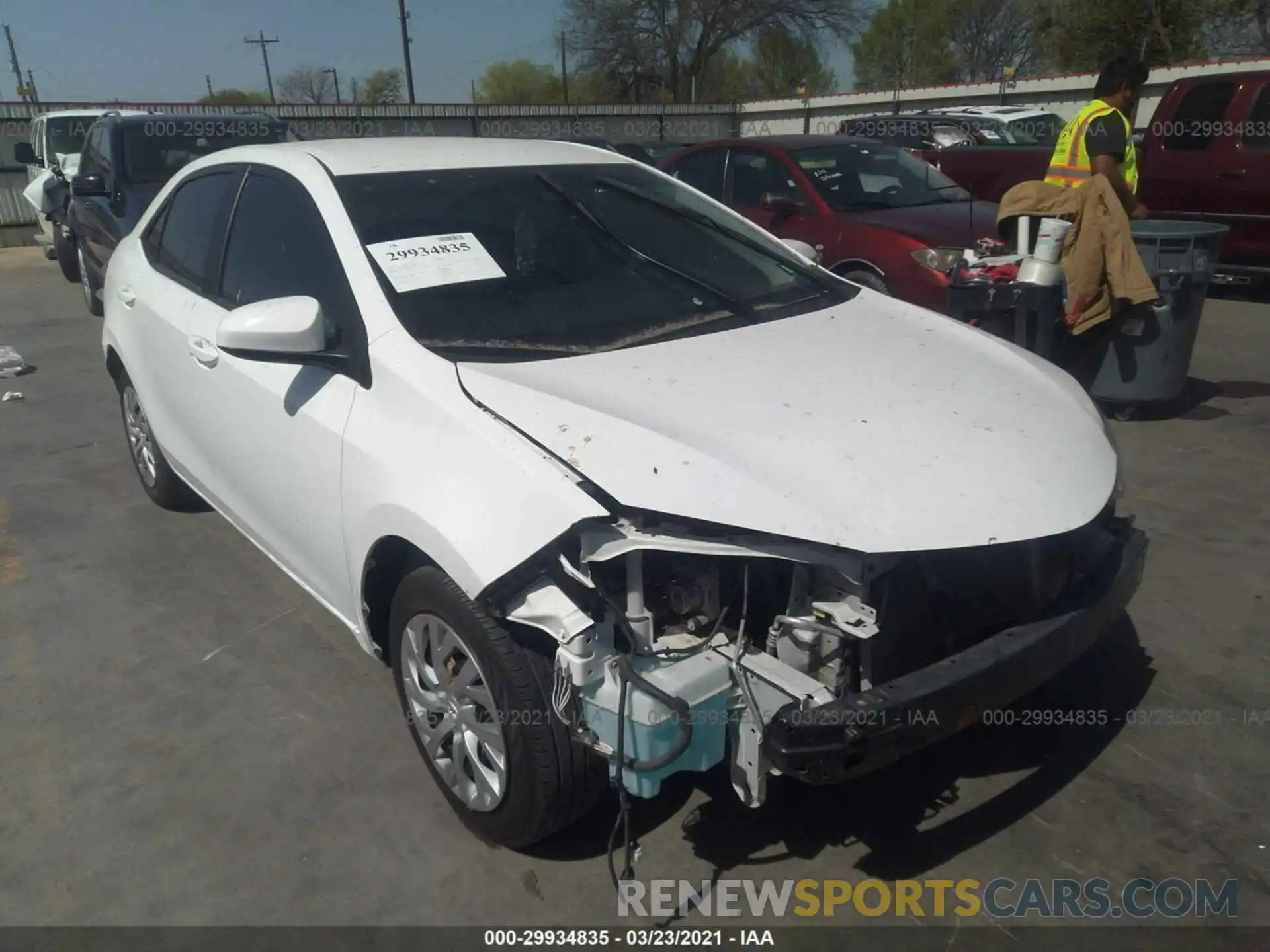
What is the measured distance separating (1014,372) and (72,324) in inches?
376

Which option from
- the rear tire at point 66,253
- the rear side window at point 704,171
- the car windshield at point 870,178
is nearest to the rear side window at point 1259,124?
the car windshield at point 870,178

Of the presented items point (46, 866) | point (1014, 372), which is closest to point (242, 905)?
point (46, 866)

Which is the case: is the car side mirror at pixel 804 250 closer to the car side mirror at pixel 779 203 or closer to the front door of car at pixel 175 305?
the front door of car at pixel 175 305

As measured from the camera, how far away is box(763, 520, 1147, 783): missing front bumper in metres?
2.00

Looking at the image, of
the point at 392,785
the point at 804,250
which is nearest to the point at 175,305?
the point at 392,785

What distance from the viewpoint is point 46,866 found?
8.41ft

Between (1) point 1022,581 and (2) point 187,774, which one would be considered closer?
(1) point 1022,581

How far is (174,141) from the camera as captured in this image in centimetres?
880

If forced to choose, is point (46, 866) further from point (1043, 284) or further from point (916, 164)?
point (916, 164)

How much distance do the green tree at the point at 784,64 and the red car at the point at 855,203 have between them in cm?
3743

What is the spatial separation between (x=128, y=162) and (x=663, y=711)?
8.38 meters

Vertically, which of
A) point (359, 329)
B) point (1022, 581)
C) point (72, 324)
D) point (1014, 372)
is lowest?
point (72, 324)

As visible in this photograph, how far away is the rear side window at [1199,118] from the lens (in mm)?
8719

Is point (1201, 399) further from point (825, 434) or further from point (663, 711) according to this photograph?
point (663, 711)
